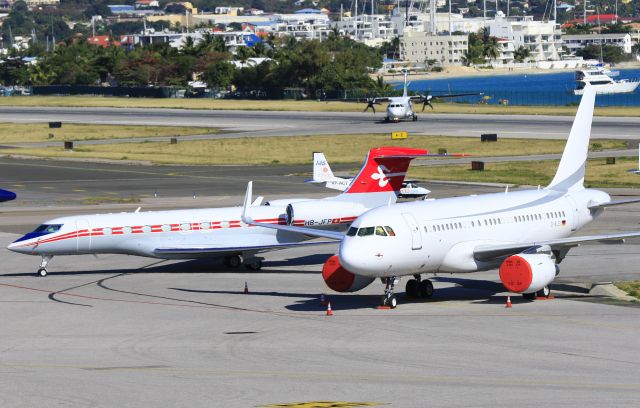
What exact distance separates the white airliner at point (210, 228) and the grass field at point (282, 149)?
55.2 metres

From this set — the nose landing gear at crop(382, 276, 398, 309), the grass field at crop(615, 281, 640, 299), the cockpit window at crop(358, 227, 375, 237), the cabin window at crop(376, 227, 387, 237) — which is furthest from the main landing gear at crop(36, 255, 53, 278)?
the grass field at crop(615, 281, 640, 299)

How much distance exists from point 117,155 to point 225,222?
70.6 meters

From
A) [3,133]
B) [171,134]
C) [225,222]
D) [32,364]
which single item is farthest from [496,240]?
[3,133]

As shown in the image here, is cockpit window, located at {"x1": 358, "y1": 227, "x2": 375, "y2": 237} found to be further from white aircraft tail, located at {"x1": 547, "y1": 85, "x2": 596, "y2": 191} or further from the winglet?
white aircraft tail, located at {"x1": 547, "y1": 85, "x2": 596, "y2": 191}

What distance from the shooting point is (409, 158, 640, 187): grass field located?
3442 inches

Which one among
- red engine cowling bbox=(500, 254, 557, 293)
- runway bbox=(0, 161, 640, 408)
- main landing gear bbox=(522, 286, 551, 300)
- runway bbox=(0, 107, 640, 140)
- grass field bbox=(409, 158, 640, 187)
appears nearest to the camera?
runway bbox=(0, 161, 640, 408)

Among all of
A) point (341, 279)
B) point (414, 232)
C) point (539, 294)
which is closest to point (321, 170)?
point (341, 279)

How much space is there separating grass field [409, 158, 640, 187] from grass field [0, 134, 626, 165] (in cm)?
1019

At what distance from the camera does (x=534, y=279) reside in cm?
4281

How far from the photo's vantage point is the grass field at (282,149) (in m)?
116

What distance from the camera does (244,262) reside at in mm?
55688

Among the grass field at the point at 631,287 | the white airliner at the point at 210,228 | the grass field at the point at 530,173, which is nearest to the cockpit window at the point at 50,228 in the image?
the white airliner at the point at 210,228

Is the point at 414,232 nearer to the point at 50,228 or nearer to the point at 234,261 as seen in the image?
the point at 234,261

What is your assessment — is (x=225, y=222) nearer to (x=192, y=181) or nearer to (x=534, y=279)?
(x=534, y=279)
